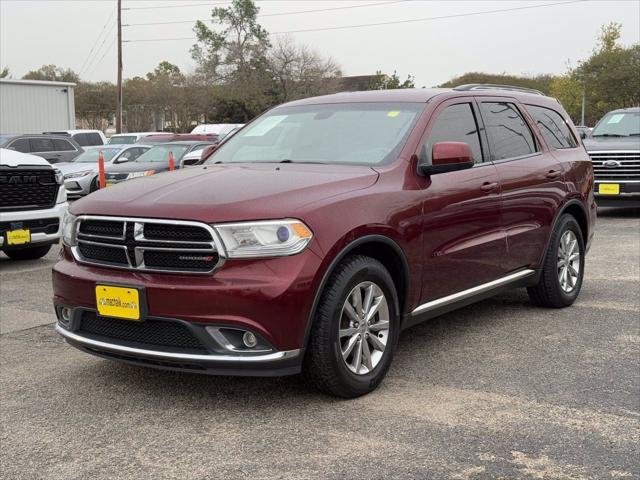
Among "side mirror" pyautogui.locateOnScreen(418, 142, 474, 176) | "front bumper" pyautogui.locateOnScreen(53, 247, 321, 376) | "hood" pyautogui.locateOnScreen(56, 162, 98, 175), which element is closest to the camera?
A: "front bumper" pyautogui.locateOnScreen(53, 247, 321, 376)

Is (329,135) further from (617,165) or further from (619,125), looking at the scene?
(619,125)

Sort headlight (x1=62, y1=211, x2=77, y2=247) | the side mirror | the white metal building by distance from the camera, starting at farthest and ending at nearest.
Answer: the white metal building
the side mirror
headlight (x1=62, y1=211, x2=77, y2=247)

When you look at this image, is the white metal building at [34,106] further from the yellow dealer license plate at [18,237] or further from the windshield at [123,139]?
the yellow dealer license plate at [18,237]

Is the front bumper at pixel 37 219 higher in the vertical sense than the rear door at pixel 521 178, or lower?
lower

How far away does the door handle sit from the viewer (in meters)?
5.07

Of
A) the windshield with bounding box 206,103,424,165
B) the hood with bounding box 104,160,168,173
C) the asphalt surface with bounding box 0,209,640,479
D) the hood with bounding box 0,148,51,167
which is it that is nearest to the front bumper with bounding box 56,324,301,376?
the asphalt surface with bounding box 0,209,640,479

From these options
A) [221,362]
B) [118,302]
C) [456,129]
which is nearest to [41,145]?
[456,129]

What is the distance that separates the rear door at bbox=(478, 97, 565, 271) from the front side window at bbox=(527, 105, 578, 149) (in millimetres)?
177

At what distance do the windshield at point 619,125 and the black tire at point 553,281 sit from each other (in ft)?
26.8

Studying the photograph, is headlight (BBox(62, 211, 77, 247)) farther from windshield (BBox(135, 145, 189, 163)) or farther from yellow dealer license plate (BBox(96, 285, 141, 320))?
windshield (BBox(135, 145, 189, 163))

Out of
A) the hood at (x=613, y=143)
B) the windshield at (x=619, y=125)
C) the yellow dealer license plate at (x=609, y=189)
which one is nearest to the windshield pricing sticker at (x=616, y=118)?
the windshield at (x=619, y=125)

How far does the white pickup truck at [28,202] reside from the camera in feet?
26.7

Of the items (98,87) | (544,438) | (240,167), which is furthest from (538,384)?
(98,87)

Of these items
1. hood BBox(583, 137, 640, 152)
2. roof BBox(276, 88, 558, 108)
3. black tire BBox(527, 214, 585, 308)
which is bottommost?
black tire BBox(527, 214, 585, 308)
